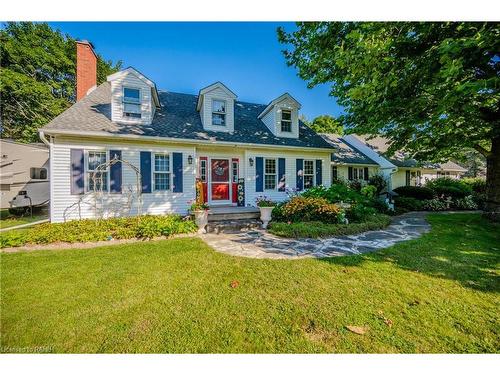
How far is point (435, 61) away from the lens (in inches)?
208

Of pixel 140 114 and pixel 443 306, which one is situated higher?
pixel 140 114

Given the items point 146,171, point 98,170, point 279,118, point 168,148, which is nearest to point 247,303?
point 146,171

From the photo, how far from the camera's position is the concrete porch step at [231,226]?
7438 millimetres

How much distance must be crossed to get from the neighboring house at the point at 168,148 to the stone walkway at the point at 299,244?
3343 mm

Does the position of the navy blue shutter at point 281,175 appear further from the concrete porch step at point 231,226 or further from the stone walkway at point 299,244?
the stone walkway at point 299,244

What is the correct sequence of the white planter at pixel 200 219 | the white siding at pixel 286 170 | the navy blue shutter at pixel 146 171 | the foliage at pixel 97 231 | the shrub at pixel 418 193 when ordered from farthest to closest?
the shrub at pixel 418 193 → the white siding at pixel 286 170 → the navy blue shutter at pixel 146 171 → the white planter at pixel 200 219 → the foliage at pixel 97 231

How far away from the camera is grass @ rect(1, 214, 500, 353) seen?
2289 millimetres

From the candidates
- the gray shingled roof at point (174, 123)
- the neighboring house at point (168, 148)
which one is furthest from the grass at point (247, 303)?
the gray shingled roof at point (174, 123)

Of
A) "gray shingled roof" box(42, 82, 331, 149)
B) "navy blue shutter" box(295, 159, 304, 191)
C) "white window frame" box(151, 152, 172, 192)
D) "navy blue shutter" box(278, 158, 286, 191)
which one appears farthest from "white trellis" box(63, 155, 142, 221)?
"navy blue shutter" box(295, 159, 304, 191)

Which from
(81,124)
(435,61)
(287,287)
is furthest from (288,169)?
(81,124)

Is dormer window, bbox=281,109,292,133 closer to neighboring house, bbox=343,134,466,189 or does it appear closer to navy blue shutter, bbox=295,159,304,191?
navy blue shutter, bbox=295,159,304,191

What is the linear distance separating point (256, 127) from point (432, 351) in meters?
10.5

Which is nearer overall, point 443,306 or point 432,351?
point 432,351
